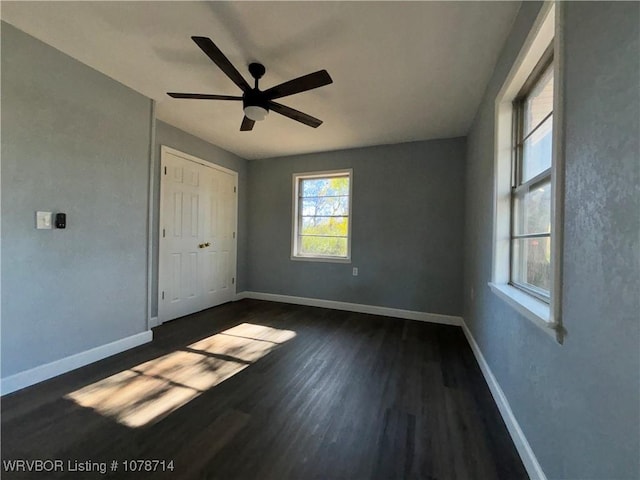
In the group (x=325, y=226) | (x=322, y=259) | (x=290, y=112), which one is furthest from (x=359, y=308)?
(x=290, y=112)

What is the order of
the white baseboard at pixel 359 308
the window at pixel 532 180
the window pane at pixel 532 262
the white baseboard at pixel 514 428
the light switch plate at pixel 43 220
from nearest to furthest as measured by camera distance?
the window at pixel 532 180, the white baseboard at pixel 514 428, the window pane at pixel 532 262, the light switch plate at pixel 43 220, the white baseboard at pixel 359 308

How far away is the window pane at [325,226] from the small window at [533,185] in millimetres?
2436

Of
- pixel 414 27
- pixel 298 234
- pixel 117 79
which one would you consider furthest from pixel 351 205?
pixel 117 79

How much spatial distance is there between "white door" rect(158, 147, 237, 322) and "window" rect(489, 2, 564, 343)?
11.4ft

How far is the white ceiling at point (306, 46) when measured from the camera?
63.2 inches

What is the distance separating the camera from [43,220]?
1.93m

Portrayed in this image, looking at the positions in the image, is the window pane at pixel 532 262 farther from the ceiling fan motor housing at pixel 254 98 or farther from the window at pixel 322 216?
the window at pixel 322 216

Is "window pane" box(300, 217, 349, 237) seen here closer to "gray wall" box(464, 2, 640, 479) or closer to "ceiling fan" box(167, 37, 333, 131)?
"ceiling fan" box(167, 37, 333, 131)

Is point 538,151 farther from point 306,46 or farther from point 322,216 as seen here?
point 322,216

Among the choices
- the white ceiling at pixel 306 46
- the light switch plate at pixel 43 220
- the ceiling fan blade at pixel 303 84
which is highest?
the white ceiling at pixel 306 46

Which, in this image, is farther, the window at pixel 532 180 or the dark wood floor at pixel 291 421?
the dark wood floor at pixel 291 421

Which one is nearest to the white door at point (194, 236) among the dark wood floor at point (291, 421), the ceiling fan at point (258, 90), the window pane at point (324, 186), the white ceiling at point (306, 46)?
the white ceiling at point (306, 46)

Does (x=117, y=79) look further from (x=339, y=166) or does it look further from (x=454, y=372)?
(x=454, y=372)

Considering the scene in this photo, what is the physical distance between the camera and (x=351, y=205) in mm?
3996
